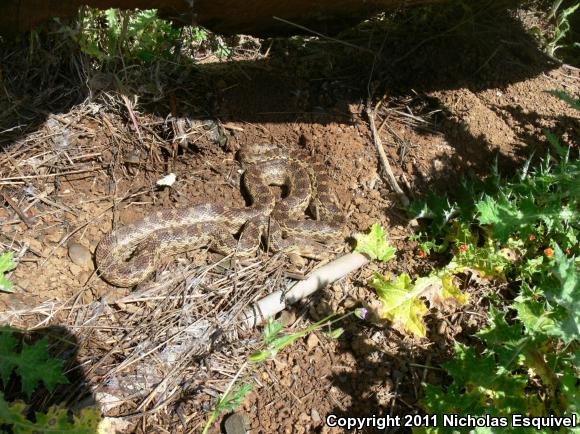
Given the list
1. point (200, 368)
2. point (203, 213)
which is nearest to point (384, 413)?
point (200, 368)

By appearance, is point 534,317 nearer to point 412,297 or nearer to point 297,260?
point 412,297

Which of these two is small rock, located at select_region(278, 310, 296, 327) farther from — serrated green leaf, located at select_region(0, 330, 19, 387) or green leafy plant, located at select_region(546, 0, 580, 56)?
green leafy plant, located at select_region(546, 0, 580, 56)

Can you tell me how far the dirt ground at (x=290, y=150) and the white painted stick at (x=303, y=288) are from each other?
99mm

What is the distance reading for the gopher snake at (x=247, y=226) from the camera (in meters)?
4.74

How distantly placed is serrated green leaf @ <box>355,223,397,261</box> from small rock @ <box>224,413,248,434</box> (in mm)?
1883

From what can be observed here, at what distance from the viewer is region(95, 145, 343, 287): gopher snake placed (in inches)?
187

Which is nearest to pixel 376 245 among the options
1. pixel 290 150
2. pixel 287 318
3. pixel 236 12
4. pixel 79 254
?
pixel 287 318

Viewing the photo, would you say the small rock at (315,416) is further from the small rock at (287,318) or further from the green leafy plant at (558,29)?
the green leafy plant at (558,29)

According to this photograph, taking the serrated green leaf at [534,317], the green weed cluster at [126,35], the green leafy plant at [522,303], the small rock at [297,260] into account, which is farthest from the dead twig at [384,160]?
the green weed cluster at [126,35]

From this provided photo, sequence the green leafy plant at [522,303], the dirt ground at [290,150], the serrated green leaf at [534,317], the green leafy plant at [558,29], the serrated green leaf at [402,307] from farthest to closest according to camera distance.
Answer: the green leafy plant at [558,29] → the serrated green leaf at [402,307] → the dirt ground at [290,150] → the serrated green leaf at [534,317] → the green leafy plant at [522,303]

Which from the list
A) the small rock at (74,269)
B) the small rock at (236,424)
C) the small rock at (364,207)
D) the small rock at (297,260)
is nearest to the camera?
the small rock at (236,424)

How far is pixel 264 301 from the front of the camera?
420 centimetres

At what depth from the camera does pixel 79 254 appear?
4566 mm

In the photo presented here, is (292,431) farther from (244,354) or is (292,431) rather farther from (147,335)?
(147,335)
